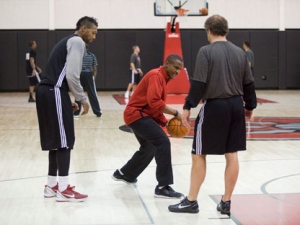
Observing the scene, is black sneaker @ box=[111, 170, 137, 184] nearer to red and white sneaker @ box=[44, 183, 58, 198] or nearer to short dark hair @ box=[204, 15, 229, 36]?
red and white sneaker @ box=[44, 183, 58, 198]

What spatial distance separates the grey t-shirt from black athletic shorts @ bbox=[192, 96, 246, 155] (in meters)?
0.09

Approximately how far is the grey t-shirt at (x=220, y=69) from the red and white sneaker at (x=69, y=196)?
1753 mm

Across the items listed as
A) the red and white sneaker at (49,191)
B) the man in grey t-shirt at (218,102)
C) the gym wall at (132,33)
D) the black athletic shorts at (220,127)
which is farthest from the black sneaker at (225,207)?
the gym wall at (132,33)

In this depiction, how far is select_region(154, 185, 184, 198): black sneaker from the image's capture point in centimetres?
678

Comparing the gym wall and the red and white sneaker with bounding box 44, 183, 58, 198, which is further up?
the gym wall

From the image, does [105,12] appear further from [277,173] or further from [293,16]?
[277,173]

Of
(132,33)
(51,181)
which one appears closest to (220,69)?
(51,181)

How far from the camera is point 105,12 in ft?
82.2

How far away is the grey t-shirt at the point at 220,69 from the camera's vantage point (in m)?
5.86

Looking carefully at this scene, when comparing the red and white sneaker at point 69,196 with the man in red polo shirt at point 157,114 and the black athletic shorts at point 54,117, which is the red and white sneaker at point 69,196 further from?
the man in red polo shirt at point 157,114

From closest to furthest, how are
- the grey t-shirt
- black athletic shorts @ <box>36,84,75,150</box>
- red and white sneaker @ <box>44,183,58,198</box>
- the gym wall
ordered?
the grey t-shirt < black athletic shorts @ <box>36,84,75,150</box> < red and white sneaker @ <box>44,183,58,198</box> < the gym wall

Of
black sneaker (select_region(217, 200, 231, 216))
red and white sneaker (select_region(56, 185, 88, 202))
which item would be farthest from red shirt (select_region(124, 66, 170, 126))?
black sneaker (select_region(217, 200, 231, 216))

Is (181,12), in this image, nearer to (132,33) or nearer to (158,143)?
(132,33)

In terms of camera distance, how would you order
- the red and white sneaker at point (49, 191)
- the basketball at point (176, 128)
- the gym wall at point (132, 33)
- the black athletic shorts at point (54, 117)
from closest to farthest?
the black athletic shorts at point (54, 117), the red and white sneaker at point (49, 191), the basketball at point (176, 128), the gym wall at point (132, 33)
